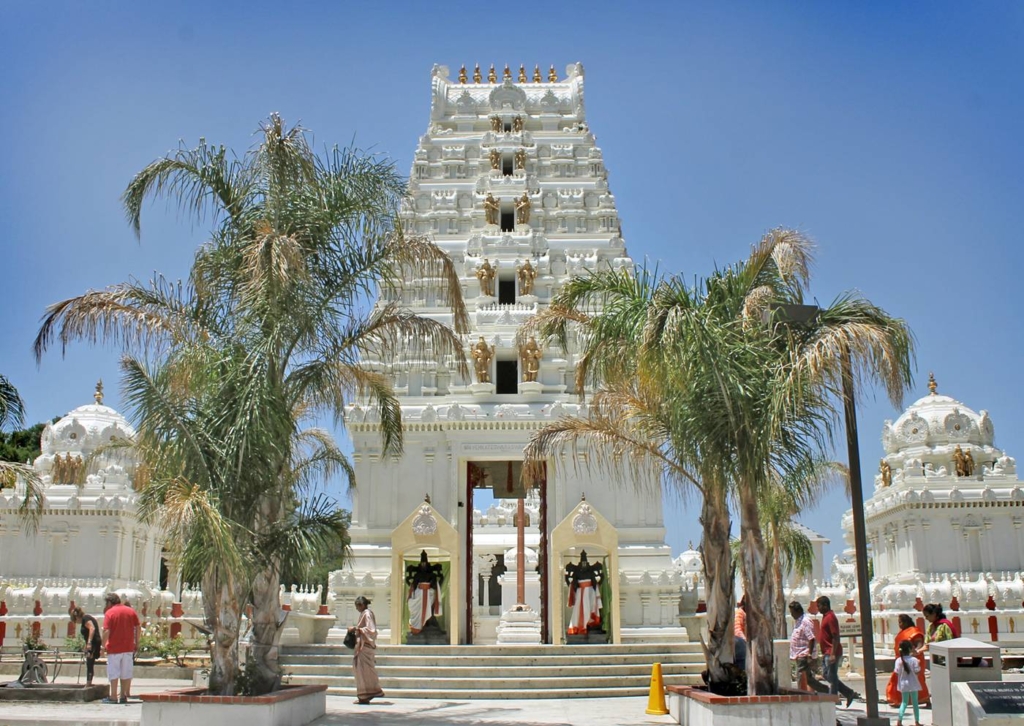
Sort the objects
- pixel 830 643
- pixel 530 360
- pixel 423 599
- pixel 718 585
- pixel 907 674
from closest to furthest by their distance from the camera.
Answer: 1. pixel 907 674
2. pixel 718 585
3. pixel 830 643
4. pixel 423 599
5. pixel 530 360

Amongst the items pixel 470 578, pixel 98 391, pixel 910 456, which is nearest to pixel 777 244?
pixel 470 578

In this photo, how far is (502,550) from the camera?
116 ft

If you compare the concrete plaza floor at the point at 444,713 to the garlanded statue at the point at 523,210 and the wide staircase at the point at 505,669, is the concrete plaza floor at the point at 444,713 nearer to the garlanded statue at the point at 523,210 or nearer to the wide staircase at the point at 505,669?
the wide staircase at the point at 505,669

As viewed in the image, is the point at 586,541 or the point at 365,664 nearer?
the point at 365,664

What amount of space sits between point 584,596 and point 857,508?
9.66m

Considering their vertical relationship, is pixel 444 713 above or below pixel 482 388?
below

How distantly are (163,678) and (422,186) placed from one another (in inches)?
621

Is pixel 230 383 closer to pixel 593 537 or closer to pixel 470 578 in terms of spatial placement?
pixel 593 537

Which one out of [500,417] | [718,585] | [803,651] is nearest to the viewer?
[718,585]

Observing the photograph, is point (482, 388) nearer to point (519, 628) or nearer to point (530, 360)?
point (530, 360)

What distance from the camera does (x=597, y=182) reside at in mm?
29875

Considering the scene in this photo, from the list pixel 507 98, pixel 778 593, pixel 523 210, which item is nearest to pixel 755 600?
pixel 778 593

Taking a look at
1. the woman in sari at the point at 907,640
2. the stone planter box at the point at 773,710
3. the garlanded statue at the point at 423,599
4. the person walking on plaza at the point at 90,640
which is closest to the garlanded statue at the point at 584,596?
the garlanded statue at the point at 423,599

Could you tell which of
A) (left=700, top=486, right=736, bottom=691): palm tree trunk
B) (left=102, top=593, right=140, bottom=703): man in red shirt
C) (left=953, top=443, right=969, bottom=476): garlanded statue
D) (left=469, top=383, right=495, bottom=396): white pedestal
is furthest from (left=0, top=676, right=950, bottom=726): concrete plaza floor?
(left=953, top=443, right=969, bottom=476): garlanded statue
